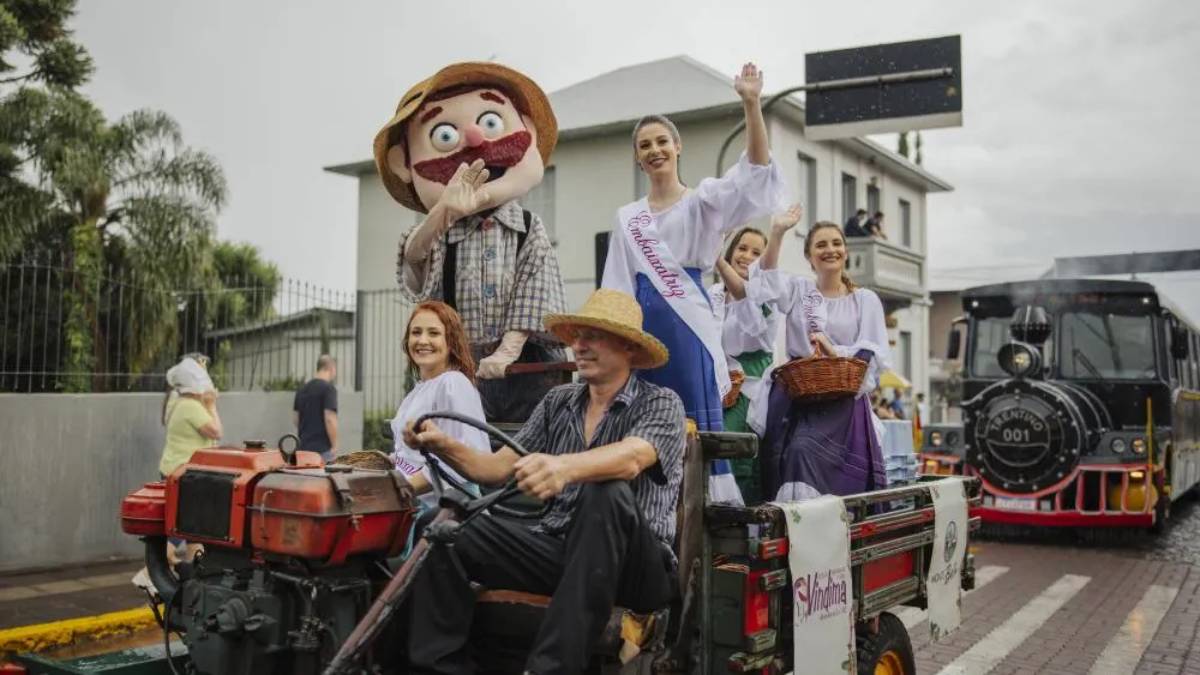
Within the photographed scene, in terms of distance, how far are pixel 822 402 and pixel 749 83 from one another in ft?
5.84

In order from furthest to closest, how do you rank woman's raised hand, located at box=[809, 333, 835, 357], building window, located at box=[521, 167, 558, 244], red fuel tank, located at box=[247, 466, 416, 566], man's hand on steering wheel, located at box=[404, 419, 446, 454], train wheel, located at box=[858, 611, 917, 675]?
1. building window, located at box=[521, 167, 558, 244]
2. woman's raised hand, located at box=[809, 333, 835, 357]
3. train wheel, located at box=[858, 611, 917, 675]
4. man's hand on steering wheel, located at box=[404, 419, 446, 454]
5. red fuel tank, located at box=[247, 466, 416, 566]

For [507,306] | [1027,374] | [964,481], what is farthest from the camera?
[1027,374]

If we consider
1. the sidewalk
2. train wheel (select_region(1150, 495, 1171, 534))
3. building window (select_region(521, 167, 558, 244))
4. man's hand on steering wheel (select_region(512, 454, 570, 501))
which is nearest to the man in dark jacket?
the sidewalk

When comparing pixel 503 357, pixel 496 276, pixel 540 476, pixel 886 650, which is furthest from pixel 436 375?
pixel 886 650

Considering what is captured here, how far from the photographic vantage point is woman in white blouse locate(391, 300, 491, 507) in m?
4.22

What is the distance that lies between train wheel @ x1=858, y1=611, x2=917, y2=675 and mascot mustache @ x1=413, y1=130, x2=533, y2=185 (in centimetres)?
270

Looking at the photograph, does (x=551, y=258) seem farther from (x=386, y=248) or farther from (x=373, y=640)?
(x=386, y=248)

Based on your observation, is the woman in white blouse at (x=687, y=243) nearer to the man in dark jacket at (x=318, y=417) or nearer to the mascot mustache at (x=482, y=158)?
the mascot mustache at (x=482, y=158)

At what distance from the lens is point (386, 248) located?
24.7 m

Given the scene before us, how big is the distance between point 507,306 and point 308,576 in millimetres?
1929

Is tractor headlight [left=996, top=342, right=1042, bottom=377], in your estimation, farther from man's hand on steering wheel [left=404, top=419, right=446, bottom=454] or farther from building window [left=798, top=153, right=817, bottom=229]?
building window [left=798, top=153, right=817, bottom=229]

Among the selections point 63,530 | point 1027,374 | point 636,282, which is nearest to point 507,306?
point 636,282

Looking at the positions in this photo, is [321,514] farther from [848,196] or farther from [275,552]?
[848,196]

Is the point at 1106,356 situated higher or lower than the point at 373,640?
higher
